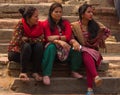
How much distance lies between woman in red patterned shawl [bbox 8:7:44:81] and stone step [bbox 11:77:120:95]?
0.46ft

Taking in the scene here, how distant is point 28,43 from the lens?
5.15 meters

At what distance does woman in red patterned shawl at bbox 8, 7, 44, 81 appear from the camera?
Result: 16.8 feet

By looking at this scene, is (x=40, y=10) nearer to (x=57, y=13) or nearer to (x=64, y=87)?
(x=57, y=13)

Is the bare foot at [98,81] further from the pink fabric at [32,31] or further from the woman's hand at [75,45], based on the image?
the pink fabric at [32,31]

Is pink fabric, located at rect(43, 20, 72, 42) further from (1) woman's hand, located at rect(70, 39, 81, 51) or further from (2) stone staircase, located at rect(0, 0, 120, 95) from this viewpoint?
(2) stone staircase, located at rect(0, 0, 120, 95)

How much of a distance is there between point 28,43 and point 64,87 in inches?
31.5

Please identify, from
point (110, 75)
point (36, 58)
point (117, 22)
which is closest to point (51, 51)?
point (36, 58)

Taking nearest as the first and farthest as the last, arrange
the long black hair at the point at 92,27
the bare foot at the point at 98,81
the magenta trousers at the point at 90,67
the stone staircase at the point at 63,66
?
1. the bare foot at the point at 98,81
2. the magenta trousers at the point at 90,67
3. the stone staircase at the point at 63,66
4. the long black hair at the point at 92,27

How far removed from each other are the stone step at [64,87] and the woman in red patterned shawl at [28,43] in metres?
0.14

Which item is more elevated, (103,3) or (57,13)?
(57,13)

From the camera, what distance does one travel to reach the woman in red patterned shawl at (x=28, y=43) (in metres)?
5.13

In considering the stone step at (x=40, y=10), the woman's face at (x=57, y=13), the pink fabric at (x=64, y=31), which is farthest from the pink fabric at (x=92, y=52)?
the stone step at (x=40, y=10)

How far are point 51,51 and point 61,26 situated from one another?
49 cm

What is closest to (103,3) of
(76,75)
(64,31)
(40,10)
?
(40,10)
